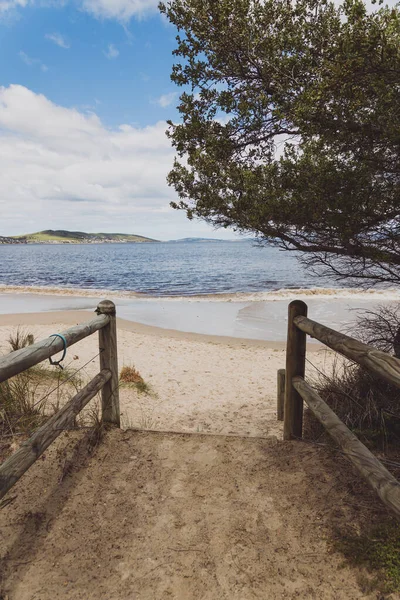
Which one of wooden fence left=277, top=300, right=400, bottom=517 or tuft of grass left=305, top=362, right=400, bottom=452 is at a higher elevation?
wooden fence left=277, top=300, right=400, bottom=517

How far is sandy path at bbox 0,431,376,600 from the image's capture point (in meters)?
2.30

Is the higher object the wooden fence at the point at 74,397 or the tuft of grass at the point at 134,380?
the wooden fence at the point at 74,397

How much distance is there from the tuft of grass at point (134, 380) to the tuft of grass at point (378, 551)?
538 centimetres

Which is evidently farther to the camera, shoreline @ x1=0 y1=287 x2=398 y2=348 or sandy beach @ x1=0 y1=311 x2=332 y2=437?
shoreline @ x1=0 y1=287 x2=398 y2=348

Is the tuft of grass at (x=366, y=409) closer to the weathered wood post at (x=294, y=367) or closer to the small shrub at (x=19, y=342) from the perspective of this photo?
the weathered wood post at (x=294, y=367)

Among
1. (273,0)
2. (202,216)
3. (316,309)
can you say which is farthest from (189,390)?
(316,309)

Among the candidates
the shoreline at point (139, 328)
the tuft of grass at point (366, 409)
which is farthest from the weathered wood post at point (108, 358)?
the shoreline at point (139, 328)

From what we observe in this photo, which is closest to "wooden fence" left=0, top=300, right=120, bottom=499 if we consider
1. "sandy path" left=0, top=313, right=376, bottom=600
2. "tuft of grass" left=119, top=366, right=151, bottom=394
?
"sandy path" left=0, top=313, right=376, bottom=600

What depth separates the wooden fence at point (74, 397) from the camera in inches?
95.0

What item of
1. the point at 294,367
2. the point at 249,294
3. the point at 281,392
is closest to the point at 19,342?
the point at 281,392

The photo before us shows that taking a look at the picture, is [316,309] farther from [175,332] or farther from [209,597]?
[209,597]

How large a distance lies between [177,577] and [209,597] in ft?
0.79

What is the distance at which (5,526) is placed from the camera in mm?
2762

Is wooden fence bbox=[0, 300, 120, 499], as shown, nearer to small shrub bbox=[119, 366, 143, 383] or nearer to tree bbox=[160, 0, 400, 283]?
tree bbox=[160, 0, 400, 283]
